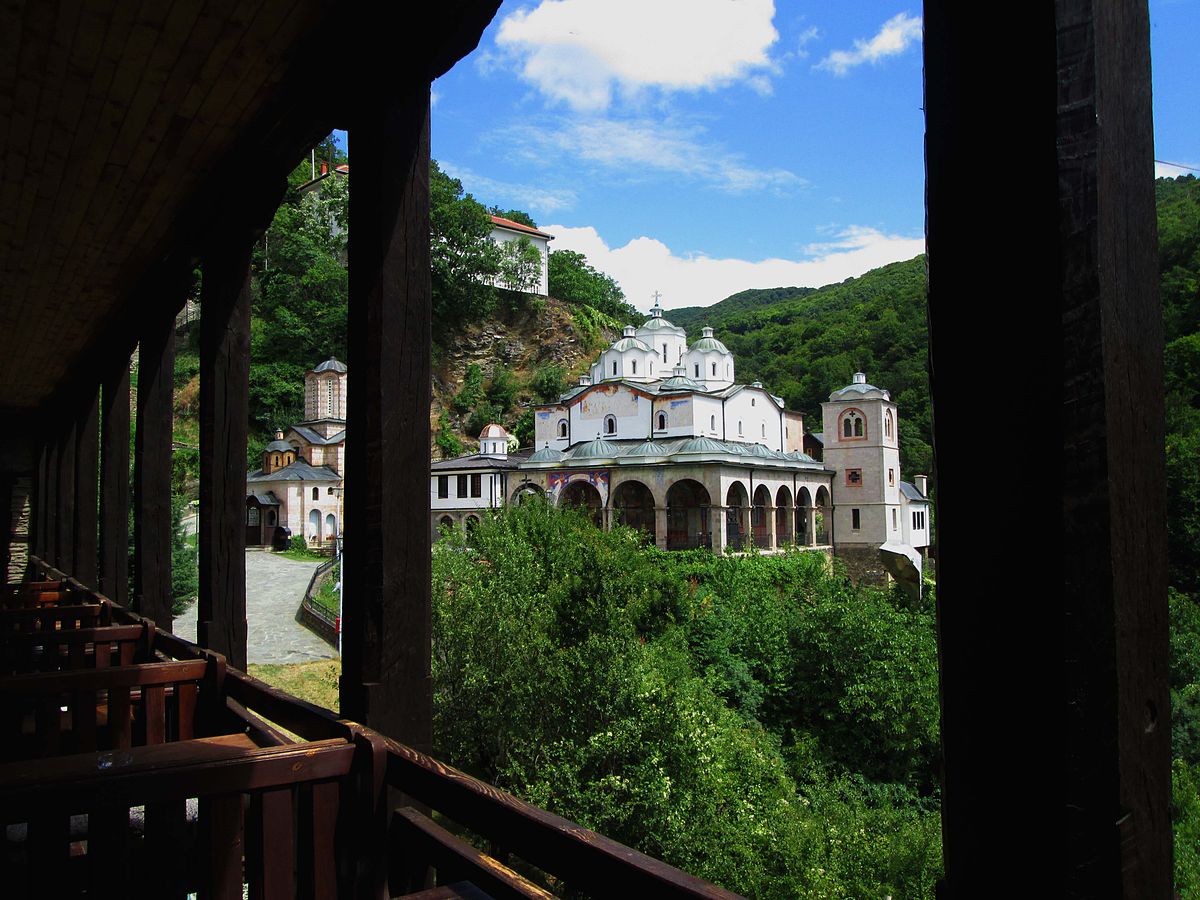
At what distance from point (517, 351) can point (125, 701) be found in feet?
172

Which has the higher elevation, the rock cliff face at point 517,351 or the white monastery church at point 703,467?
the rock cliff face at point 517,351

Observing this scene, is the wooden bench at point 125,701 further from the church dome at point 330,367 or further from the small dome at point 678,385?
the church dome at point 330,367

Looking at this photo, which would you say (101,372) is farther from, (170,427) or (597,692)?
(597,692)

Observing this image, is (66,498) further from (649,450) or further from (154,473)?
(649,450)

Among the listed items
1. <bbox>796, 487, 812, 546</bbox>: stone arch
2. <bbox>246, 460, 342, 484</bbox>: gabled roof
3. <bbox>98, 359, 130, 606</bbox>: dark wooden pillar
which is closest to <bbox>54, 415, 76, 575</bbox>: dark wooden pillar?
<bbox>98, 359, 130, 606</bbox>: dark wooden pillar

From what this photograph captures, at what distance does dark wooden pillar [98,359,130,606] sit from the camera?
21.9 feet

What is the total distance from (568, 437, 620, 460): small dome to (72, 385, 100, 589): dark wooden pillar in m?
23.8

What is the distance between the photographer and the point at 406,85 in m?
2.29

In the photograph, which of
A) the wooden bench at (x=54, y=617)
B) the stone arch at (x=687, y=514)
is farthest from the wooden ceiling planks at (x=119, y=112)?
the stone arch at (x=687, y=514)

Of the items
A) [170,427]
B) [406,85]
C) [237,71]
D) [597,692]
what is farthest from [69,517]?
[406,85]

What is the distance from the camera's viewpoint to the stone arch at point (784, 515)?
3362 cm

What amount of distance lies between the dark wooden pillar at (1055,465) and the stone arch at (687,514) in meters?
32.1

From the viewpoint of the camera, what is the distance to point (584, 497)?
3366 centimetres

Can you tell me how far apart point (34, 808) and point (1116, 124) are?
1835 mm
